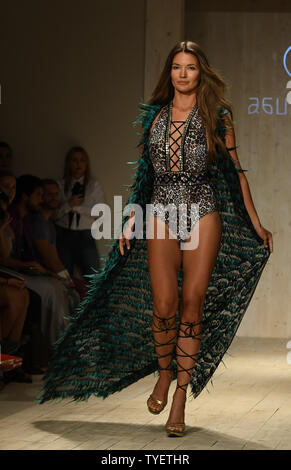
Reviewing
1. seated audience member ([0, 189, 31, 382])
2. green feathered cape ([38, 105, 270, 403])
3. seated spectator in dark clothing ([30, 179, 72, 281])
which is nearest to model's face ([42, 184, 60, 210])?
seated spectator in dark clothing ([30, 179, 72, 281])

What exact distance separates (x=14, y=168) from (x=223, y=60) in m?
1.92

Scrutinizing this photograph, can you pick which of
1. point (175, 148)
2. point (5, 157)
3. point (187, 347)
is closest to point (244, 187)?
point (175, 148)

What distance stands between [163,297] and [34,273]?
1795mm

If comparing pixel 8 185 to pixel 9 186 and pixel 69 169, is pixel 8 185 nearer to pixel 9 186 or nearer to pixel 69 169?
pixel 9 186

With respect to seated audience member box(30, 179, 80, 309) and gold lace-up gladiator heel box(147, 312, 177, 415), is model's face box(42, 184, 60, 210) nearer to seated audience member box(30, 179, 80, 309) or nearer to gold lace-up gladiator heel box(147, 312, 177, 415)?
seated audience member box(30, 179, 80, 309)

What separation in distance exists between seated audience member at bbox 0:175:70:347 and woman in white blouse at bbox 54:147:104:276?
37.0 inches

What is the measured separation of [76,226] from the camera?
612 centimetres

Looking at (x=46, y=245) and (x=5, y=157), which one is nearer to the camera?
(x=46, y=245)

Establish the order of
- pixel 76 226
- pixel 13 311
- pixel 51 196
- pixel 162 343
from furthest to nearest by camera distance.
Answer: pixel 76 226 < pixel 51 196 < pixel 13 311 < pixel 162 343

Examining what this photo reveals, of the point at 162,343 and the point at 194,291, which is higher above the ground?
the point at 194,291

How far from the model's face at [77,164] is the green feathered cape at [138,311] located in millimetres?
2712

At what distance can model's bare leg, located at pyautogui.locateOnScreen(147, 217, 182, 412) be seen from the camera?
3.30 m

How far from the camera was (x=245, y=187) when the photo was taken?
11.3 ft
